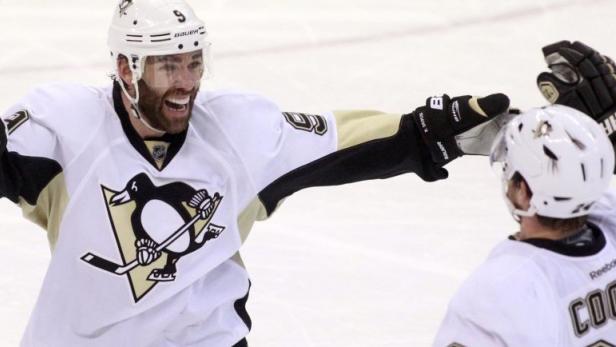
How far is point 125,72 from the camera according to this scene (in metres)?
3.31

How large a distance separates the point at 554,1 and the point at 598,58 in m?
3.83

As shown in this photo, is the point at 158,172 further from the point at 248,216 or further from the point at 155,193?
the point at 248,216

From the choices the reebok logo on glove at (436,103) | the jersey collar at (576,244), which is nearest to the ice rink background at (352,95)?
the reebok logo on glove at (436,103)

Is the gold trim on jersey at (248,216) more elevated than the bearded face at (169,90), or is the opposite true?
the bearded face at (169,90)

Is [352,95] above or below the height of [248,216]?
below

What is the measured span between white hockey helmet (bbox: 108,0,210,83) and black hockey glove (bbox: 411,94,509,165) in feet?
1.75

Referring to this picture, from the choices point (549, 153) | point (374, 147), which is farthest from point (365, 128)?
point (549, 153)

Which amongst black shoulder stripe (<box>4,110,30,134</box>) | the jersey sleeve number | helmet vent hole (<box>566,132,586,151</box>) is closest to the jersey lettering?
helmet vent hole (<box>566,132,586,151</box>)

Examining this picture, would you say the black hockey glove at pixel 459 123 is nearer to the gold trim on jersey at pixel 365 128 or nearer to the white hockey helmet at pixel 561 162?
the gold trim on jersey at pixel 365 128

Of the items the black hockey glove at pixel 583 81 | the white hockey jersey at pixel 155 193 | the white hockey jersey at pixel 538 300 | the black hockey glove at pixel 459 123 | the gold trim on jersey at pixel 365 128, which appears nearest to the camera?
the white hockey jersey at pixel 538 300

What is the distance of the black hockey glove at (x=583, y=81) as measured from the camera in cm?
305

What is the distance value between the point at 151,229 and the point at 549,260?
1.03 m

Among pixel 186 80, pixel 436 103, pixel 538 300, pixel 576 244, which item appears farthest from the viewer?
pixel 436 103

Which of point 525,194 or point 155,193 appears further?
point 155,193
